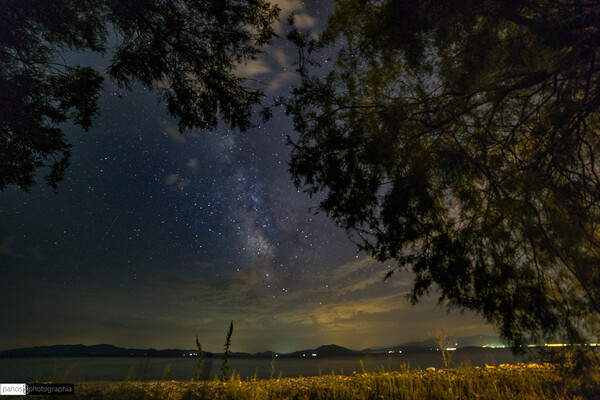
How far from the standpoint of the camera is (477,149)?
4.96 m

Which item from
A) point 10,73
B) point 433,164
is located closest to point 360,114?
point 433,164

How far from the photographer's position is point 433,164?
493 centimetres

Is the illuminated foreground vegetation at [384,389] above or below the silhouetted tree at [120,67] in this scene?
below

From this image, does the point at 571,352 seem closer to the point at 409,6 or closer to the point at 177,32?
the point at 409,6

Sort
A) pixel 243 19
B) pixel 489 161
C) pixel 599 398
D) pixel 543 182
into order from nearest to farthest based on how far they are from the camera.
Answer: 1. pixel 599 398
2. pixel 543 182
3. pixel 489 161
4. pixel 243 19

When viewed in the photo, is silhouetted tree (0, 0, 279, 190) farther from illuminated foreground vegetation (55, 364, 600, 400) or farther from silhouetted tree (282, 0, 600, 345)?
illuminated foreground vegetation (55, 364, 600, 400)

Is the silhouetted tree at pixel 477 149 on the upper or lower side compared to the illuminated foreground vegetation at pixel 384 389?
upper

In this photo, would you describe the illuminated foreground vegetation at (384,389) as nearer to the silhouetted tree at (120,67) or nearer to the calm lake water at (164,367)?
the calm lake water at (164,367)

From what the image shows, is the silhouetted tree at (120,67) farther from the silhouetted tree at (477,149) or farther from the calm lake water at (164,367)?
the calm lake water at (164,367)

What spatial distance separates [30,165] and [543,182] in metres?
8.29

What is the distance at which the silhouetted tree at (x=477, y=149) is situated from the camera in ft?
12.4

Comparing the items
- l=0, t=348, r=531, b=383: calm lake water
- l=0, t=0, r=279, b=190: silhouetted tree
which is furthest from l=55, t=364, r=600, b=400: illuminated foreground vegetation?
l=0, t=0, r=279, b=190: silhouetted tree

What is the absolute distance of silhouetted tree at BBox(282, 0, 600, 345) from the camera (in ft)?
12.4

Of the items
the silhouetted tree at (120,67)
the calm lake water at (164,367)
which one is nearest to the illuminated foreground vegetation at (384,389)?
the calm lake water at (164,367)
